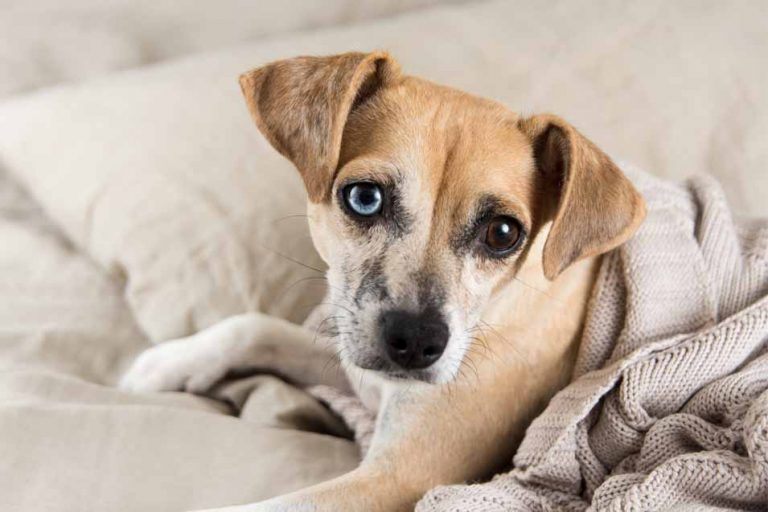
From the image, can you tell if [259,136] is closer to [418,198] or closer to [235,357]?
[235,357]

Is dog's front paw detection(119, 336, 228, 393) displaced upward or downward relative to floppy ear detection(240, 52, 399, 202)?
downward

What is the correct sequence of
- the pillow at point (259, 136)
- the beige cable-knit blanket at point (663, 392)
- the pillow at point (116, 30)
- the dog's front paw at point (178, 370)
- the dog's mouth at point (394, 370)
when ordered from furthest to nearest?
the pillow at point (116, 30) → the pillow at point (259, 136) → the dog's front paw at point (178, 370) → the dog's mouth at point (394, 370) → the beige cable-knit blanket at point (663, 392)

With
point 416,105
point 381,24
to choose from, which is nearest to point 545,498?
point 416,105

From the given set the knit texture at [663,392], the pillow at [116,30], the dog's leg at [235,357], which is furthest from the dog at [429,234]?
the pillow at [116,30]

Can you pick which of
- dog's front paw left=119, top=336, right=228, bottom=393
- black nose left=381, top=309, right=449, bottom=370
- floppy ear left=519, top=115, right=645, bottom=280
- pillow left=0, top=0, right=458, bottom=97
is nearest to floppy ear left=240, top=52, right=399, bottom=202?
black nose left=381, top=309, right=449, bottom=370

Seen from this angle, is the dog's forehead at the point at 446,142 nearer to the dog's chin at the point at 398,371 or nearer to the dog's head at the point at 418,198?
the dog's head at the point at 418,198

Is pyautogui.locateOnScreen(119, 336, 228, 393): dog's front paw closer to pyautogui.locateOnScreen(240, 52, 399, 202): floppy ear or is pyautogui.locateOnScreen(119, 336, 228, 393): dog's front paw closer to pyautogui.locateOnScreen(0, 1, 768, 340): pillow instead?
pyautogui.locateOnScreen(0, 1, 768, 340): pillow

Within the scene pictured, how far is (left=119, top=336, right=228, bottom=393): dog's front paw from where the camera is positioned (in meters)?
1.96

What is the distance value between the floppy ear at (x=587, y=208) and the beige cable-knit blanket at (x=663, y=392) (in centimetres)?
19

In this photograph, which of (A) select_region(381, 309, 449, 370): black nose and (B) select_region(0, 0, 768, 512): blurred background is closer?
(A) select_region(381, 309, 449, 370): black nose

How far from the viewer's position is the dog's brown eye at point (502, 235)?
1614mm

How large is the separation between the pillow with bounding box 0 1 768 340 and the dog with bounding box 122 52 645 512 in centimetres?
50

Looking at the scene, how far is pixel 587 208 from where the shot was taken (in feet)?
5.29

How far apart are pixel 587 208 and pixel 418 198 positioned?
1.08ft
